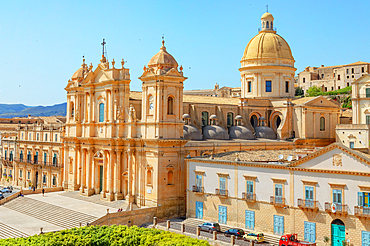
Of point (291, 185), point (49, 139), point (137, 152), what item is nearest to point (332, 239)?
point (291, 185)

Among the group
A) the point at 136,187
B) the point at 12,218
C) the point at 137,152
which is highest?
the point at 137,152

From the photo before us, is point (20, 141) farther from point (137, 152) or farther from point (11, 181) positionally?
point (137, 152)

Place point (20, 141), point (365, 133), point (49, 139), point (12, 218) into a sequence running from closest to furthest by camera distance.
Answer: point (12, 218) → point (365, 133) → point (49, 139) → point (20, 141)

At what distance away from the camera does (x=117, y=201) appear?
44.4 metres

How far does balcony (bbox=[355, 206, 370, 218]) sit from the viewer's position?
27550mm

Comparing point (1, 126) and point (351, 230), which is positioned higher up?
point (1, 126)

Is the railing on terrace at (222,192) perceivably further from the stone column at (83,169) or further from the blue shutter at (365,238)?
the stone column at (83,169)

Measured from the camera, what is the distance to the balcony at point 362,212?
27.5 m

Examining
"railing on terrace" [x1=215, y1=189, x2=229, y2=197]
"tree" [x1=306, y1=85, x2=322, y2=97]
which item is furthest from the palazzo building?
"tree" [x1=306, y1=85, x2=322, y2=97]

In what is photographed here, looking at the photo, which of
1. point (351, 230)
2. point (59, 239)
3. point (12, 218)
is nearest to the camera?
point (59, 239)

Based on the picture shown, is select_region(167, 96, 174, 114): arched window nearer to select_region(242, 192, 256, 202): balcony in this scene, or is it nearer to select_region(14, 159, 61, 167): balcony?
select_region(242, 192, 256, 202): balcony

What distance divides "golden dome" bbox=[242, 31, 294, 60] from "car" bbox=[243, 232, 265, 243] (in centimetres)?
3188

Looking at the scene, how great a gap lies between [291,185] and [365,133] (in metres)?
21.7

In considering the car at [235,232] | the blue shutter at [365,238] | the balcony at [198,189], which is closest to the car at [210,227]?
the car at [235,232]
